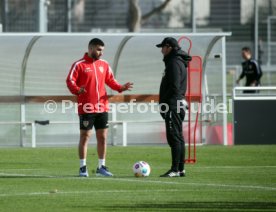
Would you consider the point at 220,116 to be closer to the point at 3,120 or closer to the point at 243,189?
the point at 3,120

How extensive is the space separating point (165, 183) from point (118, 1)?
1155 inches

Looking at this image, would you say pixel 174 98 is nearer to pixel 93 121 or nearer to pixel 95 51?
pixel 93 121

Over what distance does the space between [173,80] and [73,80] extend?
1.60m

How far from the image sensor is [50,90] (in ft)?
85.7

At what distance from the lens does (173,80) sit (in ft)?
56.9

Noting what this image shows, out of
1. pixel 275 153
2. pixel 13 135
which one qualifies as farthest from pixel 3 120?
pixel 275 153

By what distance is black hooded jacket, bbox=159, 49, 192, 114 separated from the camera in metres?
17.3

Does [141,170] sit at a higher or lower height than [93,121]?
lower

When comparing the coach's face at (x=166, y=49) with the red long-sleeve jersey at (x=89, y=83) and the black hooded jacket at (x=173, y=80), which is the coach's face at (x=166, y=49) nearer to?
the black hooded jacket at (x=173, y=80)

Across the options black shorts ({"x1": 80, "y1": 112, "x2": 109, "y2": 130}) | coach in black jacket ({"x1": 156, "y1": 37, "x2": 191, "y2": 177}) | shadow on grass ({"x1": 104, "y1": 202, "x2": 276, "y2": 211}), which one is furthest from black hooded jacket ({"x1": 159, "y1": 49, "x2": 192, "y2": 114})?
shadow on grass ({"x1": 104, "y1": 202, "x2": 276, "y2": 211})

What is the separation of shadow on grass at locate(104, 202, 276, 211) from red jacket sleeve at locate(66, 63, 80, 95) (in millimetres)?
4245

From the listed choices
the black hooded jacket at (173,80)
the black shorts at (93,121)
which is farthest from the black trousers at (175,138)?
the black shorts at (93,121)

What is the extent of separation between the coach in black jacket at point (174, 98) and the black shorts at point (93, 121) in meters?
1.00

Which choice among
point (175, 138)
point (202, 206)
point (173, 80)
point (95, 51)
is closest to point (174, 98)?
point (173, 80)
